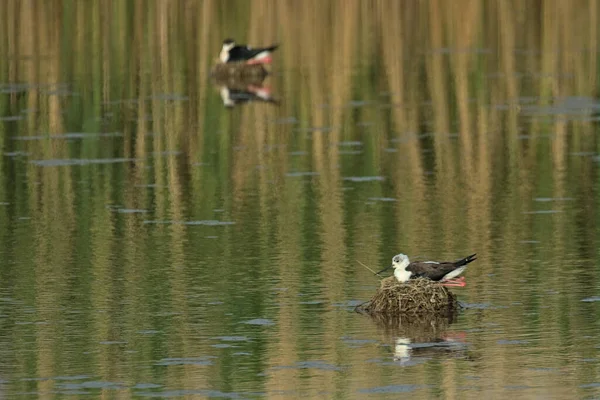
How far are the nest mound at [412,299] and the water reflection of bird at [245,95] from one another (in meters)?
17.0

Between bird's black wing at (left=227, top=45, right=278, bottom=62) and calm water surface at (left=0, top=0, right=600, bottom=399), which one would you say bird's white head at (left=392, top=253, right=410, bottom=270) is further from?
bird's black wing at (left=227, top=45, right=278, bottom=62)

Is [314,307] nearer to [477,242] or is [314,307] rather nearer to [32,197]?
[477,242]

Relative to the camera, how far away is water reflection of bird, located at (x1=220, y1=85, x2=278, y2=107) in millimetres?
34069

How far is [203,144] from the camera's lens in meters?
29.0

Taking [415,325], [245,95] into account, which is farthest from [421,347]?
[245,95]

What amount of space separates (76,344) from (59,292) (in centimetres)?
247

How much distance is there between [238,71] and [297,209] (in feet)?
49.2

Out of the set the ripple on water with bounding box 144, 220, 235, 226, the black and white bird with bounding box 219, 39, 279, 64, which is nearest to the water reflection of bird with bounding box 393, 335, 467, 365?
the ripple on water with bounding box 144, 220, 235, 226

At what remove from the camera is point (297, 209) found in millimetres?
23109

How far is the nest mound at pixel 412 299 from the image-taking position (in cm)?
1667

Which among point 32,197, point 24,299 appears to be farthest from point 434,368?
point 32,197

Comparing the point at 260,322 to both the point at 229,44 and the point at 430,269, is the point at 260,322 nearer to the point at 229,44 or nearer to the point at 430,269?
the point at 430,269

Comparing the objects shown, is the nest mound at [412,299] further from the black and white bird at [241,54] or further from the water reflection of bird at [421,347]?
the black and white bird at [241,54]

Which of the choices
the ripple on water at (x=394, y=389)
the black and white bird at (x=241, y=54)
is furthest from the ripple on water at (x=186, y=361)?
the black and white bird at (x=241, y=54)
